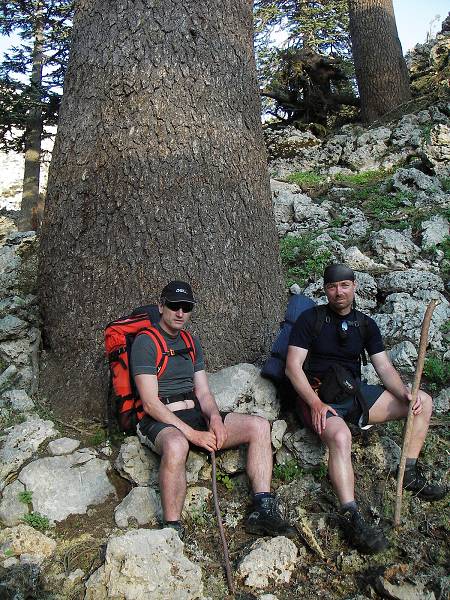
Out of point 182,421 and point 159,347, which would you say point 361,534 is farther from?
point 159,347

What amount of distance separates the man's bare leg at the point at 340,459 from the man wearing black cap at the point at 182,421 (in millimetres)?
409

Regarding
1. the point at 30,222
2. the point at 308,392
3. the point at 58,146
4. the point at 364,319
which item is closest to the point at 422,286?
the point at 364,319

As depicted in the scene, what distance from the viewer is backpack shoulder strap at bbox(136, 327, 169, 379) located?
381 centimetres

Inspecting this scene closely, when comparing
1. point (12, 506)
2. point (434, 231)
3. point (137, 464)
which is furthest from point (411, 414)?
point (434, 231)

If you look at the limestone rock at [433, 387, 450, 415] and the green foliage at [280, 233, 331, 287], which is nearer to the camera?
the limestone rock at [433, 387, 450, 415]

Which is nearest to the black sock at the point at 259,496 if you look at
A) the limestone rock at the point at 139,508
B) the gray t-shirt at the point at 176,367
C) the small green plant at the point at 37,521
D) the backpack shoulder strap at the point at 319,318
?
the limestone rock at the point at 139,508

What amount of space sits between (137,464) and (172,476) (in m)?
0.45

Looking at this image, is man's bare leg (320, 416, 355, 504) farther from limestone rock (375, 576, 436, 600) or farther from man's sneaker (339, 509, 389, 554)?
limestone rock (375, 576, 436, 600)

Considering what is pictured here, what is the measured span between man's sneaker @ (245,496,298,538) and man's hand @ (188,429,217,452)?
0.48 meters

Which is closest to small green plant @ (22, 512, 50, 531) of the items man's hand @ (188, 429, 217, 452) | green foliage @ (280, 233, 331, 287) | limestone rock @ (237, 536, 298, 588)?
man's hand @ (188, 429, 217, 452)

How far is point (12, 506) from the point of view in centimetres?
347

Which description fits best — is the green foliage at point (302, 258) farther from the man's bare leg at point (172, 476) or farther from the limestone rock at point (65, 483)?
the limestone rock at point (65, 483)

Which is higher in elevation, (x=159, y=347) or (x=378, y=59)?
(x=378, y=59)

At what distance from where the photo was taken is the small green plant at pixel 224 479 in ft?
12.3
